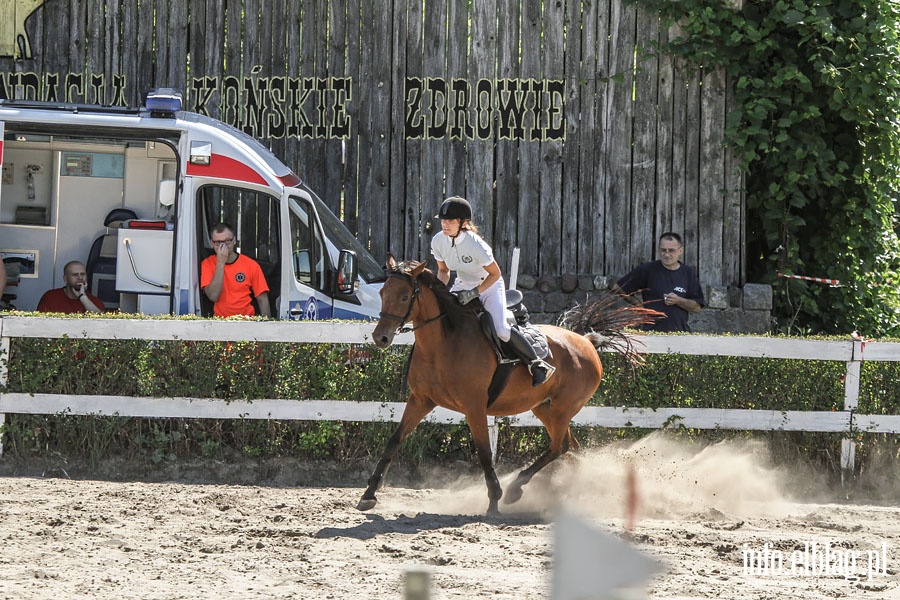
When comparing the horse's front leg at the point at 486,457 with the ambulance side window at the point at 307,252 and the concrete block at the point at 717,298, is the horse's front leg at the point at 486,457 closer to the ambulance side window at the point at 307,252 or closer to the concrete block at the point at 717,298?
the ambulance side window at the point at 307,252

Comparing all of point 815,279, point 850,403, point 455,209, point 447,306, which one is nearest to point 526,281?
point 815,279

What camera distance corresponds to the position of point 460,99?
14.0m

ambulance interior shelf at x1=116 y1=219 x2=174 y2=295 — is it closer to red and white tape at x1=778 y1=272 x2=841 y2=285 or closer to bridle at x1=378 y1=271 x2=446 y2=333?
bridle at x1=378 y1=271 x2=446 y2=333

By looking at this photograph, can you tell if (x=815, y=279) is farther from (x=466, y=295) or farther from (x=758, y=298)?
(x=466, y=295)

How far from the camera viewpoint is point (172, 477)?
9.20 m

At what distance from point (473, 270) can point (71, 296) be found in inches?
198

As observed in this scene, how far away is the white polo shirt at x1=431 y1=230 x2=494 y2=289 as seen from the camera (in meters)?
8.04

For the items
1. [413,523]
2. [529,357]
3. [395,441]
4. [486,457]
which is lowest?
[413,523]

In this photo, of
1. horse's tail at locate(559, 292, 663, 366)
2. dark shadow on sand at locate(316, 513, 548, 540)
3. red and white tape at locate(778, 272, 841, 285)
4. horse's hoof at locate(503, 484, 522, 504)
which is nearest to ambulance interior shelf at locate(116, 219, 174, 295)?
horse's tail at locate(559, 292, 663, 366)

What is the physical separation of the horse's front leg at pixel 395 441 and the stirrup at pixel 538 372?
808 millimetres

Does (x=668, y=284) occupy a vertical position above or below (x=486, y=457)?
above

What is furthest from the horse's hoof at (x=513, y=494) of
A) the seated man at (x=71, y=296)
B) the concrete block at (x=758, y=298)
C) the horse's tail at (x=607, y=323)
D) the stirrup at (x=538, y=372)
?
the concrete block at (x=758, y=298)

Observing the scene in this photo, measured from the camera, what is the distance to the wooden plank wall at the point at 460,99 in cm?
1392

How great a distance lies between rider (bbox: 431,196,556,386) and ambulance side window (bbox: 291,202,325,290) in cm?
307
